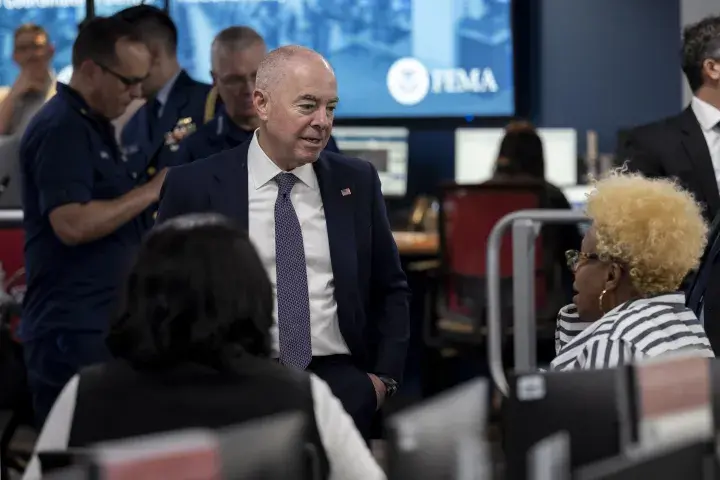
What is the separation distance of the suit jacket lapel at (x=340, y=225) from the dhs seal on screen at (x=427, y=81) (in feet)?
18.0

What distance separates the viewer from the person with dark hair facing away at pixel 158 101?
437 centimetres

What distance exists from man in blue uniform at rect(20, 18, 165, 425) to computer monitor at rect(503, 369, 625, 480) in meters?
2.23

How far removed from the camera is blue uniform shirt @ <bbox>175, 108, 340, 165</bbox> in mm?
3715

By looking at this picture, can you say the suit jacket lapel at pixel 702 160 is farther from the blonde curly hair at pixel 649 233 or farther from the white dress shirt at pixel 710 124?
the blonde curly hair at pixel 649 233

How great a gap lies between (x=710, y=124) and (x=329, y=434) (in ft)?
8.04

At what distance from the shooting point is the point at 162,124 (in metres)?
4.70

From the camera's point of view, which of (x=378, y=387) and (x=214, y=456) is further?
(x=378, y=387)

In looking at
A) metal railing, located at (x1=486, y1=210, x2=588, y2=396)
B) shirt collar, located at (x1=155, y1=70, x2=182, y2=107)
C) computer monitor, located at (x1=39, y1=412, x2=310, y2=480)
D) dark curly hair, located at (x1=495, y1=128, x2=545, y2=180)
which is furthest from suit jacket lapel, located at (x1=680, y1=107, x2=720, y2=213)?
computer monitor, located at (x1=39, y1=412, x2=310, y2=480)

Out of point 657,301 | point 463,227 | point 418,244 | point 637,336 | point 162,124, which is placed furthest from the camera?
point 418,244

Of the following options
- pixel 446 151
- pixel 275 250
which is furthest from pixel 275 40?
pixel 275 250

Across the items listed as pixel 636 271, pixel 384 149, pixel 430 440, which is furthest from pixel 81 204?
pixel 384 149

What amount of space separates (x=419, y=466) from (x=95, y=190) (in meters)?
2.61

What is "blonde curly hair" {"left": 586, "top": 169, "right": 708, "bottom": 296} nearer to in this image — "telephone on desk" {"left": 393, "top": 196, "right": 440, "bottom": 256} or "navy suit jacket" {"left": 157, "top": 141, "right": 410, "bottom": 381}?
"navy suit jacket" {"left": 157, "top": 141, "right": 410, "bottom": 381}

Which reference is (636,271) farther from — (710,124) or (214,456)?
(710,124)
